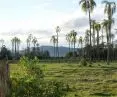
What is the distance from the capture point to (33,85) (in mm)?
17625

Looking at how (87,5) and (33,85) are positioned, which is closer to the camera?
(33,85)

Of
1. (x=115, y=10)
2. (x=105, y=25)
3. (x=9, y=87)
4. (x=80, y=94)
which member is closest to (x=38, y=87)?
(x=9, y=87)

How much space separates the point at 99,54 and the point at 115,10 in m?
42.8

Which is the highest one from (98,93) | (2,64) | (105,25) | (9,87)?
(105,25)

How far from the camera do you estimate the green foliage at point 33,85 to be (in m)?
17.2

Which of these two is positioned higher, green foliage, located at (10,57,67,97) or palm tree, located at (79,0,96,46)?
palm tree, located at (79,0,96,46)

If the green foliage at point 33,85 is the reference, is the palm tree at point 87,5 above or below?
above

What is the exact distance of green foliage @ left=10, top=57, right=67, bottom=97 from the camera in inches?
677

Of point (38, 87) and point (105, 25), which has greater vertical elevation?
point (105, 25)

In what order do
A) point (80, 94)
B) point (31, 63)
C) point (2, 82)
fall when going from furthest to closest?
point (80, 94) < point (31, 63) < point (2, 82)

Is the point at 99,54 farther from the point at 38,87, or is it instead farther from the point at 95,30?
the point at 38,87

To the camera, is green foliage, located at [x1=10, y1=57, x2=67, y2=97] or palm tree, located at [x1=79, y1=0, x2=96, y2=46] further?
palm tree, located at [x1=79, y1=0, x2=96, y2=46]

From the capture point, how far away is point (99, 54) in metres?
141

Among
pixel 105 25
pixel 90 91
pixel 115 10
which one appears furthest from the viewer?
pixel 105 25
